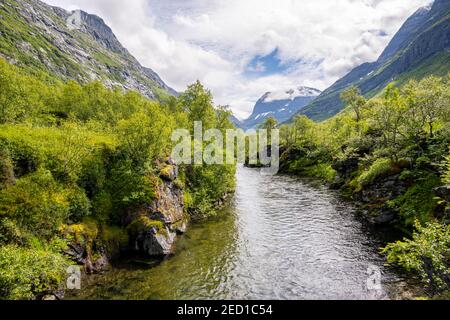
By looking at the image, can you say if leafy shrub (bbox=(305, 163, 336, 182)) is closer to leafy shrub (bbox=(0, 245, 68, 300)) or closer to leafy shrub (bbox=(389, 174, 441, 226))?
leafy shrub (bbox=(389, 174, 441, 226))

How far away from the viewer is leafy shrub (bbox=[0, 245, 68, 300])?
1719cm

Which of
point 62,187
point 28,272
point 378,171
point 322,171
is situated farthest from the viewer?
point 322,171

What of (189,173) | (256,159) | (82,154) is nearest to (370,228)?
(189,173)

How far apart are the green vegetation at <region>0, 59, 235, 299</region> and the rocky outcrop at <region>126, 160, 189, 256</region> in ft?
1.71

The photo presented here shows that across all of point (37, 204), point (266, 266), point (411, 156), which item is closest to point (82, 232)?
point (37, 204)

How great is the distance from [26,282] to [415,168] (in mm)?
47700

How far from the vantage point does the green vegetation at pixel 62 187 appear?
2052cm

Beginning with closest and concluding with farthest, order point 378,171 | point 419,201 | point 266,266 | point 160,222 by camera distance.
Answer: point 266,266, point 160,222, point 419,201, point 378,171

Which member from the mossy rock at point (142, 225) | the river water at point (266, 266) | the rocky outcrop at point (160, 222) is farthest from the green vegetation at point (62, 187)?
the river water at point (266, 266)

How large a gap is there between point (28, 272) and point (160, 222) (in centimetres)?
1583

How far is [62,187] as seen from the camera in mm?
27719

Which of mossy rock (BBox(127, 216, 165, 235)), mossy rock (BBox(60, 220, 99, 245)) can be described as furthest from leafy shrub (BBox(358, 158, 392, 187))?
mossy rock (BBox(60, 220, 99, 245))

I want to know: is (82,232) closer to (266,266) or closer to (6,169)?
(6,169)

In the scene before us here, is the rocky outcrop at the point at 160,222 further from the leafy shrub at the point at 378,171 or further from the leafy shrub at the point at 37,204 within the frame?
the leafy shrub at the point at 378,171
